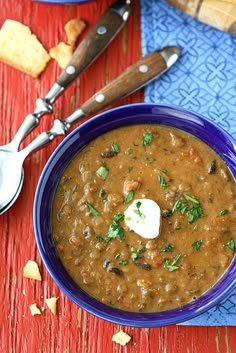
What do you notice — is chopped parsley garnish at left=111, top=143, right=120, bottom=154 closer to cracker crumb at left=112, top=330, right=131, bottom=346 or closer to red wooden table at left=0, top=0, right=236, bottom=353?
red wooden table at left=0, top=0, right=236, bottom=353

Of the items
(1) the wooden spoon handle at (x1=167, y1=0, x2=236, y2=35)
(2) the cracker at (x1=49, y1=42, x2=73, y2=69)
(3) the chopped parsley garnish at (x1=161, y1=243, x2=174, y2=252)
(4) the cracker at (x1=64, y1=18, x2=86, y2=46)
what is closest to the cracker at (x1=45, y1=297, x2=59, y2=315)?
(3) the chopped parsley garnish at (x1=161, y1=243, x2=174, y2=252)

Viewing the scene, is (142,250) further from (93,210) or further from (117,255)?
(93,210)

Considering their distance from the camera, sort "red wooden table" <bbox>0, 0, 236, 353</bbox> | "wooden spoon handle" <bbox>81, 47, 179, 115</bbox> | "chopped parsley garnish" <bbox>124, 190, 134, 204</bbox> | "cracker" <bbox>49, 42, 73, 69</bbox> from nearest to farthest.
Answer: "chopped parsley garnish" <bbox>124, 190, 134, 204</bbox> < "red wooden table" <bbox>0, 0, 236, 353</bbox> < "wooden spoon handle" <bbox>81, 47, 179, 115</bbox> < "cracker" <bbox>49, 42, 73, 69</bbox>

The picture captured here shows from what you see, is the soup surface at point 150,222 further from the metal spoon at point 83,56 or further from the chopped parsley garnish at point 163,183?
the metal spoon at point 83,56

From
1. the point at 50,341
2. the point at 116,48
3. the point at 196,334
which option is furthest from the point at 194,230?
the point at 116,48

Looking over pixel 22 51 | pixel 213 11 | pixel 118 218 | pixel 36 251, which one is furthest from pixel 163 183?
pixel 22 51

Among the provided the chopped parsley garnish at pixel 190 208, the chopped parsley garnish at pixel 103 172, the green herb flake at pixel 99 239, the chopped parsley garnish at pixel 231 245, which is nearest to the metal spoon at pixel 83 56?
the chopped parsley garnish at pixel 103 172
